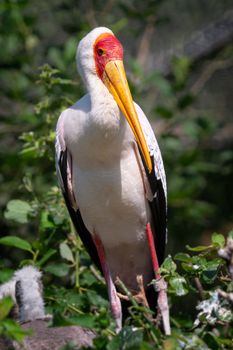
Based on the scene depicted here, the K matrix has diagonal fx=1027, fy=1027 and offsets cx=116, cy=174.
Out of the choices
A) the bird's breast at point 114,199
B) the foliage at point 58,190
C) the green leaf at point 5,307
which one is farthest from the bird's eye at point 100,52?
the green leaf at point 5,307

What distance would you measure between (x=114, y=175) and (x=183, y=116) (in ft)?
8.14

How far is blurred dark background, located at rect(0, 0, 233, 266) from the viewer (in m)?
7.66

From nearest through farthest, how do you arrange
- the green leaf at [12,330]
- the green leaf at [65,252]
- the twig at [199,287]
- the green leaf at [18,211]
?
the green leaf at [12,330] → the twig at [199,287] → the green leaf at [65,252] → the green leaf at [18,211]

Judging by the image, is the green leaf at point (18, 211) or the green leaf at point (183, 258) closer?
the green leaf at point (183, 258)

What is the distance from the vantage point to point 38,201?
6.58 m

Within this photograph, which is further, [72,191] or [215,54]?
[215,54]

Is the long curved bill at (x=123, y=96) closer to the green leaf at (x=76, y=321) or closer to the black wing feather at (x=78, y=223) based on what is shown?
the black wing feather at (x=78, y=223)

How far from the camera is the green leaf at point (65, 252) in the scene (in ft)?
20.4

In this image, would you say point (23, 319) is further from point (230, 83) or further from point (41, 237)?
point (230, 83)

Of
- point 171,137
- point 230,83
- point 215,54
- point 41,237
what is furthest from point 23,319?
point 230,83

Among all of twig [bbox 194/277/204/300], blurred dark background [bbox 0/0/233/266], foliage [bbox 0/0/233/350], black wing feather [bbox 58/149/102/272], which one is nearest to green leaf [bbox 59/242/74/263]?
foliage [bbox 0/0/233/350]

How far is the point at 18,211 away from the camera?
6.40m

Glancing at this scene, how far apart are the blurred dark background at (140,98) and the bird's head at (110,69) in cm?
87

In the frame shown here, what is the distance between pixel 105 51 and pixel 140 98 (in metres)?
2.26
